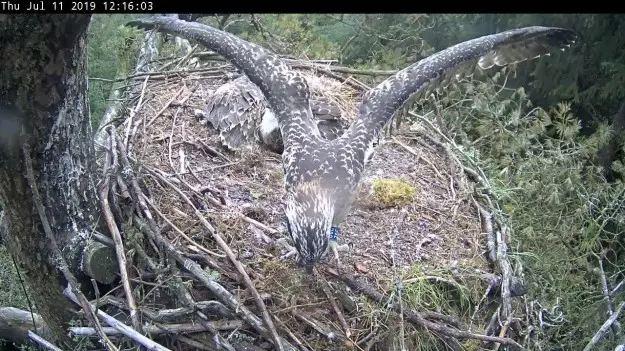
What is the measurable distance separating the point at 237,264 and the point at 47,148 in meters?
1.04

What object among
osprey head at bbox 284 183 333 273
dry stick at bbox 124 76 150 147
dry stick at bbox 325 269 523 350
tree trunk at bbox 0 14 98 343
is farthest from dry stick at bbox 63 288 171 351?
dry stick at bbox 124 76 150 147

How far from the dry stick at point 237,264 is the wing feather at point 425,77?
3.05 ft

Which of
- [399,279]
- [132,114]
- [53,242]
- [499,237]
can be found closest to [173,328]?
[53,242]

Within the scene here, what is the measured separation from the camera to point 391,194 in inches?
169

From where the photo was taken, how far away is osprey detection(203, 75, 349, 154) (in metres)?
4.38

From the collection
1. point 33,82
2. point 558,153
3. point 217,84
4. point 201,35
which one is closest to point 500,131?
point 558,153

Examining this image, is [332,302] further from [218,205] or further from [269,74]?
[269,74]

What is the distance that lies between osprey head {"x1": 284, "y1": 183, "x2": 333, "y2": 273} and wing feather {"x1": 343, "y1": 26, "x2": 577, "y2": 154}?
49 cm

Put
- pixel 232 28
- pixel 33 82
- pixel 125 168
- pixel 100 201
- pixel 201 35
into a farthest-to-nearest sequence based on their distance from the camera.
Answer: pixel 232 28, pixel 201 35, pixel 125 168, pixel 100 201, pixel 33 82

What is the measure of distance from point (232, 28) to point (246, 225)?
3.30 m

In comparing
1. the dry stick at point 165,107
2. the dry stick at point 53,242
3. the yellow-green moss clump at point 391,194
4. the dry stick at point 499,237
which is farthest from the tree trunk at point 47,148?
the dry stick at point 499,237

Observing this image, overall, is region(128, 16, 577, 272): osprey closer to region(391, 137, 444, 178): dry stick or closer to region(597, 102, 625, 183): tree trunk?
region(391, 137, 444, 178): dry stick

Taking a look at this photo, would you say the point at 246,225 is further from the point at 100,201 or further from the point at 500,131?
the point at 500,131

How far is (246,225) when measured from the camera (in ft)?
12.5
